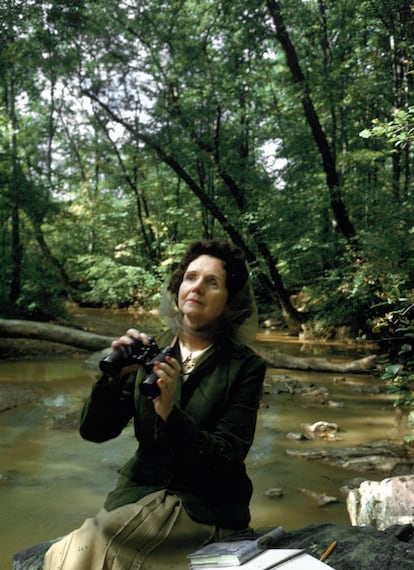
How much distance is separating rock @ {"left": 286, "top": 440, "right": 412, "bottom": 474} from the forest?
3831mm

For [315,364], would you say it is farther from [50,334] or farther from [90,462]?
[90,462]

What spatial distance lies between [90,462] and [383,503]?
99.8 inches

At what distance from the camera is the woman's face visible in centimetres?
185

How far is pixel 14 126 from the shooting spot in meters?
12.4

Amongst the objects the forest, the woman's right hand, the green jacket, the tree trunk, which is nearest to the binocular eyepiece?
the woman's right hand

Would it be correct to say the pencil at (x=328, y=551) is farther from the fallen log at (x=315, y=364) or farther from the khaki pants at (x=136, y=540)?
the fallen log at (x=315, y=364)

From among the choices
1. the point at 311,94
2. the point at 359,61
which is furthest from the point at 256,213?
the point at 359,61

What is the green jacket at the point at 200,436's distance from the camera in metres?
1.57

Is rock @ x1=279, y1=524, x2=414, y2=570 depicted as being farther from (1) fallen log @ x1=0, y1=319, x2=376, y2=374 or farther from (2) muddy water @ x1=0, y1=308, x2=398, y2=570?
(1) fallen log @ x1=0, y1=319, x2=376, y2=374

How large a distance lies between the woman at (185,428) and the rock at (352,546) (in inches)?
6.3

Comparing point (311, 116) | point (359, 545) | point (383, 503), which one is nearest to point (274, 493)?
point (383, 503)

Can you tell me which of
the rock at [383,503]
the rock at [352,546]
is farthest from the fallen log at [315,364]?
the rock at [352,546]

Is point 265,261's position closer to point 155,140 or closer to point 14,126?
point 155,140

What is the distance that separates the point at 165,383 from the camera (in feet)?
4.76
